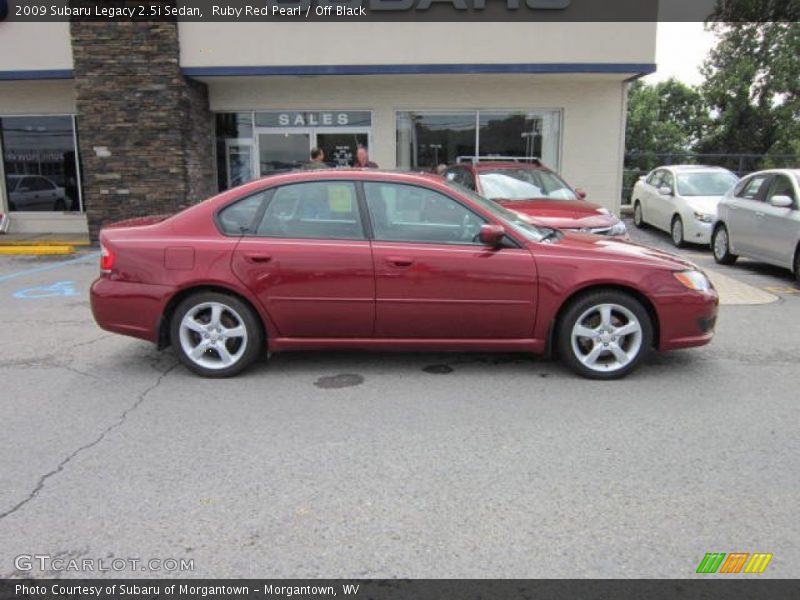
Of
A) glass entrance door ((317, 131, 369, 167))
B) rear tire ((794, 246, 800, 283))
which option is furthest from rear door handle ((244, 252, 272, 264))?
glass entrance door ((317, 131, 369, 167))

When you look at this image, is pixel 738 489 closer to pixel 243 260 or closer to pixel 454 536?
pixel 454 536

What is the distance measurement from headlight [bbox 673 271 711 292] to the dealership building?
8.31 metres

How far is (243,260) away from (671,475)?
129 inches

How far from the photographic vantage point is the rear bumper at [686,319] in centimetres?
511

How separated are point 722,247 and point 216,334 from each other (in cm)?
891

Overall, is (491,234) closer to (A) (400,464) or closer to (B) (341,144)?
(A) (400,464)

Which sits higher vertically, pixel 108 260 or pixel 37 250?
pixel 108 260

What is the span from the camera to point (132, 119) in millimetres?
12602

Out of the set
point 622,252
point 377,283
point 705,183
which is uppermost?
point 705,183

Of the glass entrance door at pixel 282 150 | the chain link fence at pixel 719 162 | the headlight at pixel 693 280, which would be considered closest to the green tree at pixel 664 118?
the chain link fence at pixel 719 162

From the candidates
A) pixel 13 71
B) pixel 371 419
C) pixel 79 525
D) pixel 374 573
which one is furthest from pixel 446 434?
pixel 13 71

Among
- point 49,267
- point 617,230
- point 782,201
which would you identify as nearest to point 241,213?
point 617,230

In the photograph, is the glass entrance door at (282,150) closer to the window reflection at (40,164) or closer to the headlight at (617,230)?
the window reflection at (40,164)
